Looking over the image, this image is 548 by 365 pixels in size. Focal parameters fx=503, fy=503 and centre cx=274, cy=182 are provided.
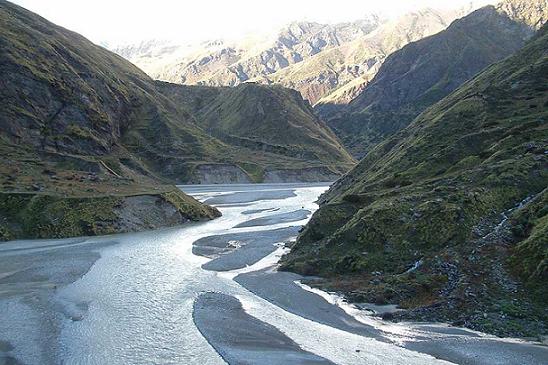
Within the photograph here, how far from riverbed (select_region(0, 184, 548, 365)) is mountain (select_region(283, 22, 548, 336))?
157 inches

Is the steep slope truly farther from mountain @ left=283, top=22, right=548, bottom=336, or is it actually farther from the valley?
mountain @ left=283, top=22, right=548, bottom=336

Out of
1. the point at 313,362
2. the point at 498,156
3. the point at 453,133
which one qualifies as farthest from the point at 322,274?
the point at 453,133

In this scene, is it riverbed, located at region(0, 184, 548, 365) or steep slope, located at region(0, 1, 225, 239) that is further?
steep slope, located at region(0, 1, 225, 239)

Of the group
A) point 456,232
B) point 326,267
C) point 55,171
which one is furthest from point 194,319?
point 55,171

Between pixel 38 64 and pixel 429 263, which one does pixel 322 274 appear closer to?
pixel 429 263

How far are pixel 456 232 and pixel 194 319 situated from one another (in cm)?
3085

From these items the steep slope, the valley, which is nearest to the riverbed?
the valley

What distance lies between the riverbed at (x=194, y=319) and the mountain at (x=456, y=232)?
399cm

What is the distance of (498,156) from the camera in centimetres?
7350

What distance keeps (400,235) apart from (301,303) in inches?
658

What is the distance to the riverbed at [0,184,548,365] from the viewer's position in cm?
3747

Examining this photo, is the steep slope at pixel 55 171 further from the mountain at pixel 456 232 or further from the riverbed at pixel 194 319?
the mountain at pixel 456 232

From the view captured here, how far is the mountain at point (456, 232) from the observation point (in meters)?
45.4

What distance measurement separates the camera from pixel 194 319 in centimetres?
4691
